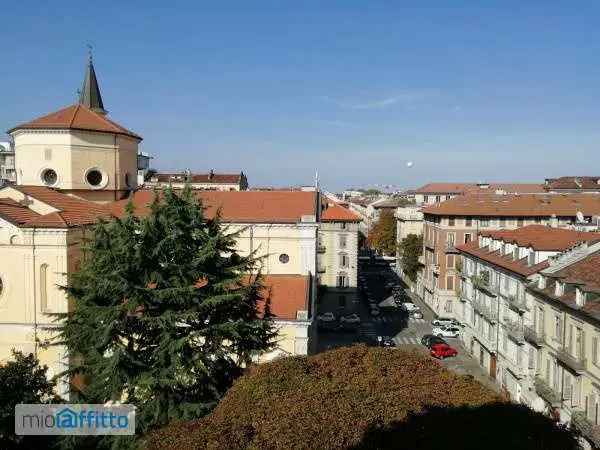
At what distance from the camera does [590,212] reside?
44.9 meters

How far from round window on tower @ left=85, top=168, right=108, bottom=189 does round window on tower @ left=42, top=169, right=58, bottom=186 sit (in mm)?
1616

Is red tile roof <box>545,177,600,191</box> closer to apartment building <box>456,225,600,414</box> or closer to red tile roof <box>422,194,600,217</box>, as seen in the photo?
red tile roof <box>422,194,600,217</box>

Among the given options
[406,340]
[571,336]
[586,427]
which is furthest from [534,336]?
[406,340]

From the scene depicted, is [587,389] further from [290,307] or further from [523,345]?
[290,307]

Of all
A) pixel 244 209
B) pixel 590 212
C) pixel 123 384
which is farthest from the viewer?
pixel 590 212

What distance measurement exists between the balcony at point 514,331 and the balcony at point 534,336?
0.60m

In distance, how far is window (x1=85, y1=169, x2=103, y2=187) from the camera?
2611cm

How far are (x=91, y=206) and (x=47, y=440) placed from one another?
12.8 metres

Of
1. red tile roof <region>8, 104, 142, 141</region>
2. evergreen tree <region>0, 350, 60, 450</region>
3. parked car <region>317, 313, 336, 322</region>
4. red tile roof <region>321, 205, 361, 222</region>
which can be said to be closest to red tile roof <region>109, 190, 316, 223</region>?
red tile roof <region>8, 104, 142, 141</region>

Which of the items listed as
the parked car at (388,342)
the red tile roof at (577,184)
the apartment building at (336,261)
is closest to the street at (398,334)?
the parked car at (388,342)

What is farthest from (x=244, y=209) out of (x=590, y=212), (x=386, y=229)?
(x=386, y=229)

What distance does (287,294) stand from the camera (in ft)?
79.1

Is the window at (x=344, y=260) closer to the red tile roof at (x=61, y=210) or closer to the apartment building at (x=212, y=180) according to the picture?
the red tile roof at (x=61, y=210)

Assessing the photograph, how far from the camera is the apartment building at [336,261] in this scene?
41469 mm
